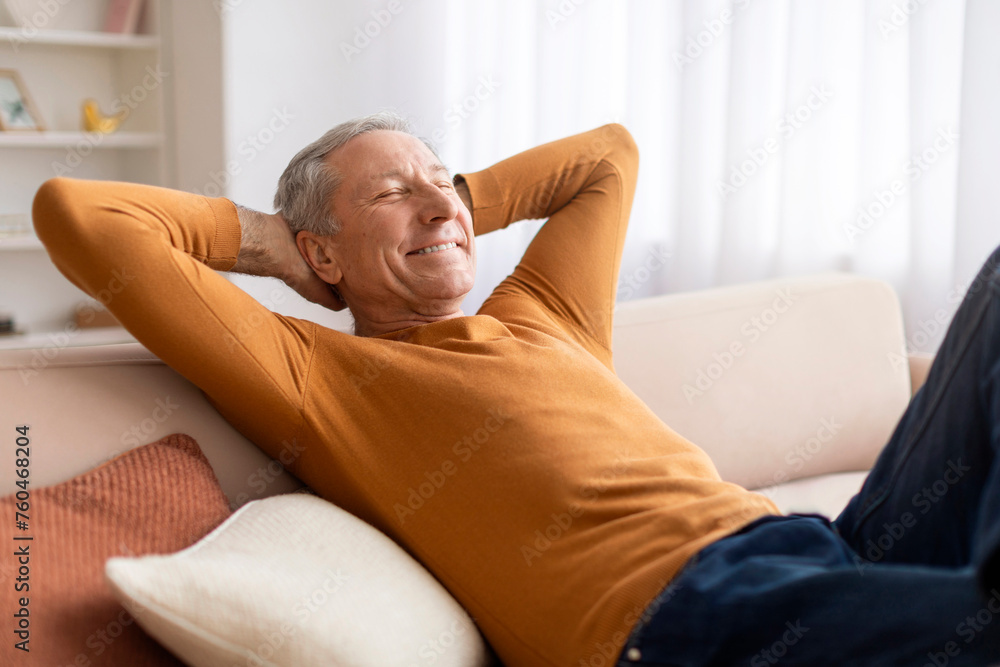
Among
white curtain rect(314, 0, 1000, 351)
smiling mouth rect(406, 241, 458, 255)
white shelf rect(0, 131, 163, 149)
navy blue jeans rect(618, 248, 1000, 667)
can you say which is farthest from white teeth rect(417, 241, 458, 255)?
white shelf rect(0, 131, 163, 149)

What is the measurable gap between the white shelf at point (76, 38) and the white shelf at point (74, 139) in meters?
0.37

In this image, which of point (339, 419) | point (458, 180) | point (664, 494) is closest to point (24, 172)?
point (458, 180)

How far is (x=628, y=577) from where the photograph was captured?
104 cm

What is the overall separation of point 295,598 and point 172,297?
46cm

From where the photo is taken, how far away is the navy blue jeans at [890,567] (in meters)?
0.85

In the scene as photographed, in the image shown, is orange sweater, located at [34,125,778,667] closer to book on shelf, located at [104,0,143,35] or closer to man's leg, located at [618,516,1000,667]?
man's leg, located at [618,516,1000,667]

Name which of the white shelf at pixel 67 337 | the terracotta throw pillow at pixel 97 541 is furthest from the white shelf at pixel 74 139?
the terracotta throw pillow at pixel 97 541

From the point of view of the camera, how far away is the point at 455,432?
3.95 feet

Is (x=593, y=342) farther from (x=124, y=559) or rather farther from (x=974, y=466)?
(x=124, y=559)

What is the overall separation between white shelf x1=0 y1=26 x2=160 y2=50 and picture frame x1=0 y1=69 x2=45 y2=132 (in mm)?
156

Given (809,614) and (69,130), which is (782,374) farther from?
(69,130)

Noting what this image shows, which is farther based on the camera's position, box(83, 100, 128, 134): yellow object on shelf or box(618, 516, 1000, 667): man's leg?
box(83, 100, 128, 134): yellow object on shelf

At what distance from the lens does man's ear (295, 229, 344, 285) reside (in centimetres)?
150

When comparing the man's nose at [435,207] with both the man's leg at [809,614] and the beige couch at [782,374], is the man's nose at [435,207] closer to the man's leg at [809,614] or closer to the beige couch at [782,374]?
the beige couch at [782,374]
